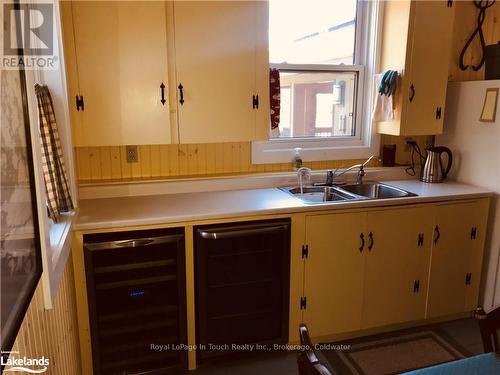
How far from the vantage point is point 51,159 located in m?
1.80

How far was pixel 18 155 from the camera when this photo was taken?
103cm

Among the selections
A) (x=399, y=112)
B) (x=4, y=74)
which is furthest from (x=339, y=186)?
(x=4, y=74)

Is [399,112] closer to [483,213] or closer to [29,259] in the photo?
[483,213]

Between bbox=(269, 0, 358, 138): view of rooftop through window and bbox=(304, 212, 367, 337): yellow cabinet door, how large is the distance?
900mm

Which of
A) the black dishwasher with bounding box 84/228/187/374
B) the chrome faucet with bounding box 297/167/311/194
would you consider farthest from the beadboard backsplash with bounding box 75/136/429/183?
the black dishwasher with bounding box 84/228/187/374

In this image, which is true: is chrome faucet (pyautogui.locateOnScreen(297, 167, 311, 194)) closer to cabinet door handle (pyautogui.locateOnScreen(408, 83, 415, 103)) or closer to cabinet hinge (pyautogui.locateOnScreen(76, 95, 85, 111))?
cabinet door handle (pyautogui.locateOnScreen(408, 83, 415, 103))

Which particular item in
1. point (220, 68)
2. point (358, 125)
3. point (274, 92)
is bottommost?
point (358, 125)

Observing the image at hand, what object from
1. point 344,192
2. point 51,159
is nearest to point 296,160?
point 344,192

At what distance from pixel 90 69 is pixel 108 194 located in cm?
76

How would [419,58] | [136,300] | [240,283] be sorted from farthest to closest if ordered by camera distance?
1. [419,58]
2. [240,283]
3. [136,300]

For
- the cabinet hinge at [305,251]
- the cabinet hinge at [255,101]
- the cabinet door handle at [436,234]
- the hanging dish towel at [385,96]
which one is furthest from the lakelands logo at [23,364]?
the hanging dish towel at [385,96]

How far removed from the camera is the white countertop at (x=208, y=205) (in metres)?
2.08

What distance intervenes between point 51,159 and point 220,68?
3.53ft

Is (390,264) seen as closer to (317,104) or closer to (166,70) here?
(317,104)
